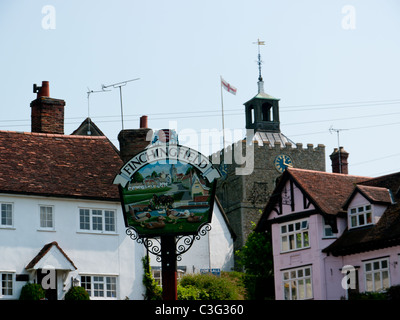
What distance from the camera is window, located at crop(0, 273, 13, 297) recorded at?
39406 millimetres

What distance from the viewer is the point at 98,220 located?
42.5 meters

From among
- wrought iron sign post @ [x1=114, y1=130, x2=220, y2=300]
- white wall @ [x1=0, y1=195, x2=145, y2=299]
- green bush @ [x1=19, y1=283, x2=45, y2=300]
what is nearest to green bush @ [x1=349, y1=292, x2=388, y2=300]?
white wall @ [x1=0, y1=195, x2=145, y2=299]

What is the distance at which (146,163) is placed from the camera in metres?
27.1

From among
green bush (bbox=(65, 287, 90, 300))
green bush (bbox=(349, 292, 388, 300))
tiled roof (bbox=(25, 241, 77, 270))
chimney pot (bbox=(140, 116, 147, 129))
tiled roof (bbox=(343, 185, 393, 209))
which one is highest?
chimney pot (bbox=(140, 116, 147, 129))

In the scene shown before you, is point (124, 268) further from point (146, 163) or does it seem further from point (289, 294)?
point (146, 163)

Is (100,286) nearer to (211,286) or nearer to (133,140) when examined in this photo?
(133,140)

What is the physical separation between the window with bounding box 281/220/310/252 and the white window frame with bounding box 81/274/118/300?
10.9 metres

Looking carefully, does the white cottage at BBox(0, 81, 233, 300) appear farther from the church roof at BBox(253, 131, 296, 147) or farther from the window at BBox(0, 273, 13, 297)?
the church roof at BBox(253, 131, 296, 147)

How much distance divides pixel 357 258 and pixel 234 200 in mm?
46477

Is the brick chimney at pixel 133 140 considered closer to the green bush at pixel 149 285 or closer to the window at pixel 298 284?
the green bush at pixel 149 285

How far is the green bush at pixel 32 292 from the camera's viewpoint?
38969 millimetres

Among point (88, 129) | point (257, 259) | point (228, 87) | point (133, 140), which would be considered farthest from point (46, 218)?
point (228, 87)
